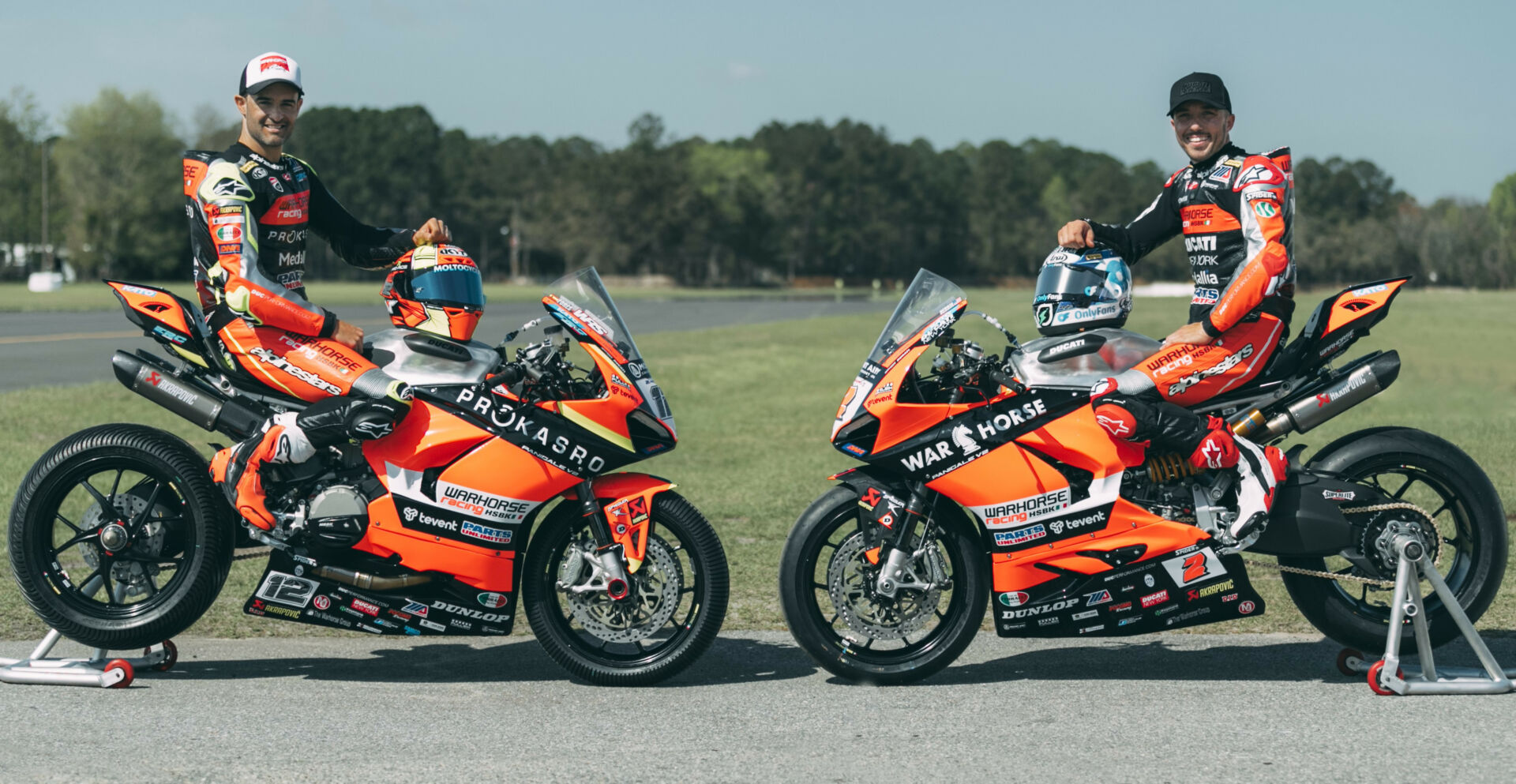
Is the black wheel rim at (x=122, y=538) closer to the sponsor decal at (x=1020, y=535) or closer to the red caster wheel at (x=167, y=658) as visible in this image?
the red caster wheel at (x=167, y=658)

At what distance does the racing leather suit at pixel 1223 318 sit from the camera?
4859 mm

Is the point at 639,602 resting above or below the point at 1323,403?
below

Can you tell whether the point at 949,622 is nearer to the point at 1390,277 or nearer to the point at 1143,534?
the point at 1143,534

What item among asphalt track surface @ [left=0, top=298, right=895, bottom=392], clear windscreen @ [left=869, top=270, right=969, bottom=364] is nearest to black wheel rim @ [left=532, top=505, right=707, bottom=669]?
clear windscreen @ [left=869, top=270, right=969, bottom=364]

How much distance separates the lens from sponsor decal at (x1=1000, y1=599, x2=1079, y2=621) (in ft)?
16.4

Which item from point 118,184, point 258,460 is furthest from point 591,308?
point 118,184

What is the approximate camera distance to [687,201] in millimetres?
126688

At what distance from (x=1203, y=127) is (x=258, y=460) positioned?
3.77 metres

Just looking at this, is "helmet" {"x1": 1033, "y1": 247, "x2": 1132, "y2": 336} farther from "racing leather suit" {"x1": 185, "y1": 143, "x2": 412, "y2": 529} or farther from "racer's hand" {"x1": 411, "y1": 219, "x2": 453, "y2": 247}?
"racing leather suit" {"x1": 185, "y1": 143, "x2": 412, "y2": 529}

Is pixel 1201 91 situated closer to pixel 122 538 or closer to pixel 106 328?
pixel 122 538

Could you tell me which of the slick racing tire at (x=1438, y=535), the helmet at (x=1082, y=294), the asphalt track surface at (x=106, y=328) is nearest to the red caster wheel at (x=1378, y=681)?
the slick racing tire at (x=1438, y=535)

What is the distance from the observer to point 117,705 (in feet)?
→ 15.1

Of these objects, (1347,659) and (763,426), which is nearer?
(1347,659)

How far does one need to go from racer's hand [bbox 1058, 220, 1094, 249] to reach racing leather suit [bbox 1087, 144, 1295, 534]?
0.20 ft
